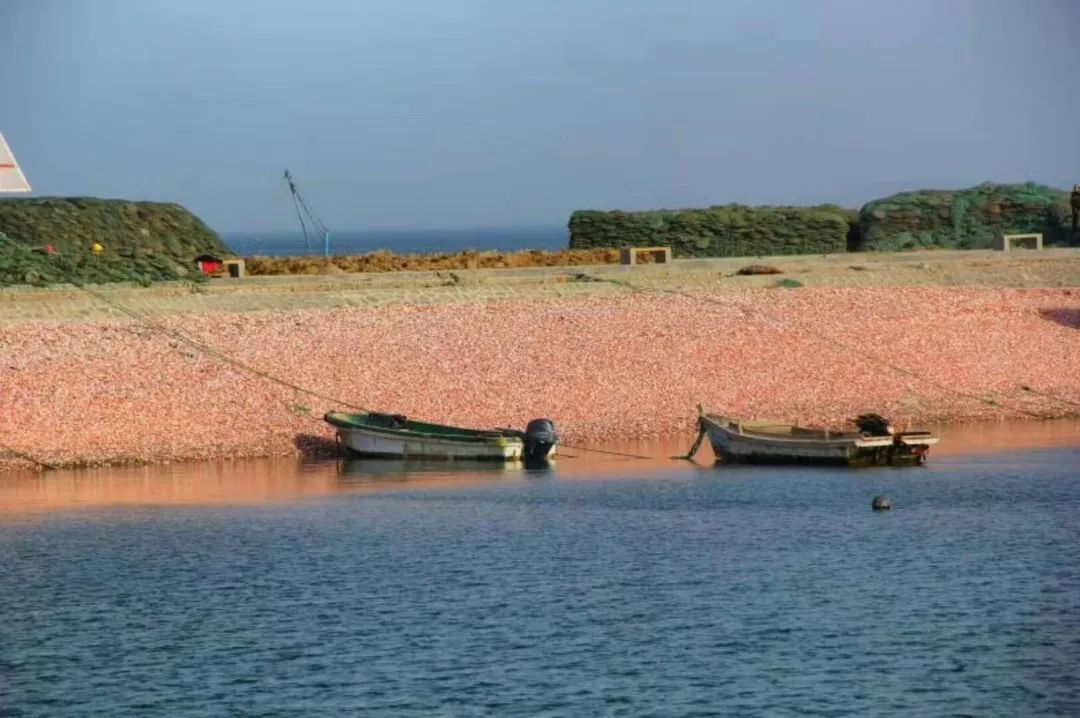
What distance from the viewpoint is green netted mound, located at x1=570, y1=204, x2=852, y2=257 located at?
273 feet

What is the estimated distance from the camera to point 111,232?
80312 millimetres

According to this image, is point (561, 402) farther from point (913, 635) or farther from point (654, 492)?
point (913, 635)

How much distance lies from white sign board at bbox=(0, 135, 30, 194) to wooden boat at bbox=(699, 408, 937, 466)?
25.4 meters

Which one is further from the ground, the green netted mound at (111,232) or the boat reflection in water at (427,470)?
the green netted mound at (111,232)

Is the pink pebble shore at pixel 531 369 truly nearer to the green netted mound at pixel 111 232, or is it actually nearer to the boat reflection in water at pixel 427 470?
the boat reflection in water at pixel 427 470

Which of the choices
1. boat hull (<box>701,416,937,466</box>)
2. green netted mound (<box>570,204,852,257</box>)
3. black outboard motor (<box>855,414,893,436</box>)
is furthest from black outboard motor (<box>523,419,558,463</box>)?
green netted mound (<box>570,204,852,257</box>)

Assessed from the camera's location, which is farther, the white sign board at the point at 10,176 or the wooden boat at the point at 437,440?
the white sign board at the point at 10,176

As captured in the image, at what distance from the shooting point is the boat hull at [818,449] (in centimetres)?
4556

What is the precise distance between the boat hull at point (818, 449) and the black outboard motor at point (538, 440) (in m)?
3.60

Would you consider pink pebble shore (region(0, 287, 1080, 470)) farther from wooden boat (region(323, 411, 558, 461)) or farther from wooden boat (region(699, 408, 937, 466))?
wooden boat (region(699, 408, 937, 466))

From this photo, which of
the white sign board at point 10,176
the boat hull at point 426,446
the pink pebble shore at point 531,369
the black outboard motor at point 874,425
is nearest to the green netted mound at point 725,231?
the pink pebble shore at point 531,369

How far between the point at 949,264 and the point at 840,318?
1068cm

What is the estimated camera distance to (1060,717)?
25203 mm

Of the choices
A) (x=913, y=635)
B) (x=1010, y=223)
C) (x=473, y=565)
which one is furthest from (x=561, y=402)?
(x=1010, y=223)
